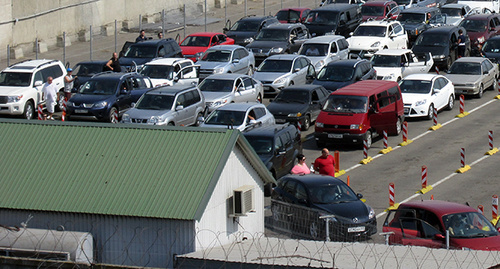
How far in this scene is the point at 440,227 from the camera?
1831 cm

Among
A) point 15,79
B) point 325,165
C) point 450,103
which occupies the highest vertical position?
point 15,79

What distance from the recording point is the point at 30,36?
4562 centimetres

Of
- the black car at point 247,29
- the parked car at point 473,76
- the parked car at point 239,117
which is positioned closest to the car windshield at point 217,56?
the black car at point 247,29

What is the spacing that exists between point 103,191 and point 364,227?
5.92 metres

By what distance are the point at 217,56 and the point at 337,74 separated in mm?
5932

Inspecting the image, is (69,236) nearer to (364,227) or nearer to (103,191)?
(103,191)

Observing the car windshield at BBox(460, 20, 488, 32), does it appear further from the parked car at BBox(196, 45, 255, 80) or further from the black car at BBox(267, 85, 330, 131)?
the black car at BBox(267, 85, 330, 131)

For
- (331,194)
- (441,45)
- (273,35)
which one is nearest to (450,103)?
(441,45)

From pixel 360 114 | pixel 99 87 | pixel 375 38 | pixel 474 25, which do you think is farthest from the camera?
pixel 474 25

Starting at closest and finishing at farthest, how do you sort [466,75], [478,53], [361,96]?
→ [361,96] < [466,75] < [478,53]

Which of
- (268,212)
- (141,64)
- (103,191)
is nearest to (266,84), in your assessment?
Answer: (141,64)

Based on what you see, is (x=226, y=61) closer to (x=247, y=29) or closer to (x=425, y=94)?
(x=247, y=29)

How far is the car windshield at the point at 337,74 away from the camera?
36.7 meters

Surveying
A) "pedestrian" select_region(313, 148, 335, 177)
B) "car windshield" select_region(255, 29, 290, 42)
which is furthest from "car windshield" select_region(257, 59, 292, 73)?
"pedestrian" select_region(313, 148, 335, 177)
